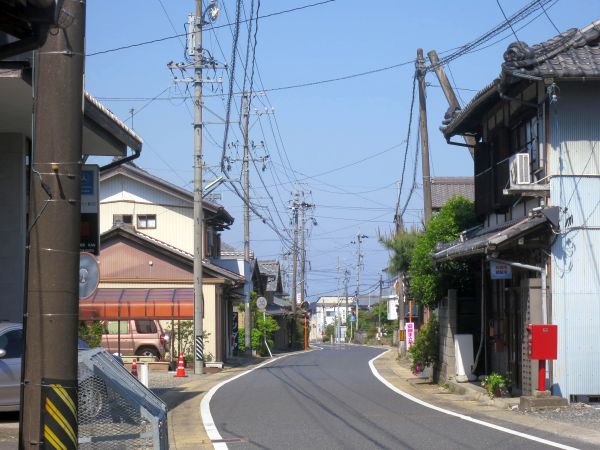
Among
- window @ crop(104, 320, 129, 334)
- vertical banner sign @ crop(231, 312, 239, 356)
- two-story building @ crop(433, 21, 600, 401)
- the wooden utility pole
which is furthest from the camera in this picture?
vertical banner sign @ crop(231, 312, 239, 356)

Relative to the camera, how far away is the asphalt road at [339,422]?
38.5ft

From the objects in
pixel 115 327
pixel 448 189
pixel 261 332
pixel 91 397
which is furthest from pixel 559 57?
pixel 261 332

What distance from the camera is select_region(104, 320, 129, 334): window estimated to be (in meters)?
34.1

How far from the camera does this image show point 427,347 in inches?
945

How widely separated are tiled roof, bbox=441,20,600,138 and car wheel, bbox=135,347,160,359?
2028 centimetres

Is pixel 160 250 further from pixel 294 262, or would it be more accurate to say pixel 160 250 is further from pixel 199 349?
pixel 294 262

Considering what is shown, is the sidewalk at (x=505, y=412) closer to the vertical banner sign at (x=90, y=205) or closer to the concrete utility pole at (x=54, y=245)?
the vertical banner sign at (x=90, y=205)

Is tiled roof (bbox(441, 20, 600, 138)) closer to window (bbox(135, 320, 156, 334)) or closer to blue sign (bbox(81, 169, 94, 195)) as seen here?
blue sign (bbox(81, 169, 94, 195))

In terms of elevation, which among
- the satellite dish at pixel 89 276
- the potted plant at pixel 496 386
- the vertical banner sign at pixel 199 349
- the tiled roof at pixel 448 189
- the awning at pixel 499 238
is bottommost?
the vertical banner sign at pixel 199 349

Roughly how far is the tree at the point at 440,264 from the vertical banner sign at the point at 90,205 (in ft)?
45.3

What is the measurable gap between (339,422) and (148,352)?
69.5 feet

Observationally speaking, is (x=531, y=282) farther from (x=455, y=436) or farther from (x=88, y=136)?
(x=88, y=136)

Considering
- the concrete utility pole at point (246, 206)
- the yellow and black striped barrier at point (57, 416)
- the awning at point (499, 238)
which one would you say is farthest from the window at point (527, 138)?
the concrete utility pole at point (246, 206)

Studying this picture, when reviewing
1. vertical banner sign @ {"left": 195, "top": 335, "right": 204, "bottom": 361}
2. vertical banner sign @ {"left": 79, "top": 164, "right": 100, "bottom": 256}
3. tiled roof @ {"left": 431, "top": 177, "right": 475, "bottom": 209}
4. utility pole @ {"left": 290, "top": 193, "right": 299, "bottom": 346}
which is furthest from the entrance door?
utility pole @ {"left": 290, "top": 193, "right": 299, "bottom": 346}
